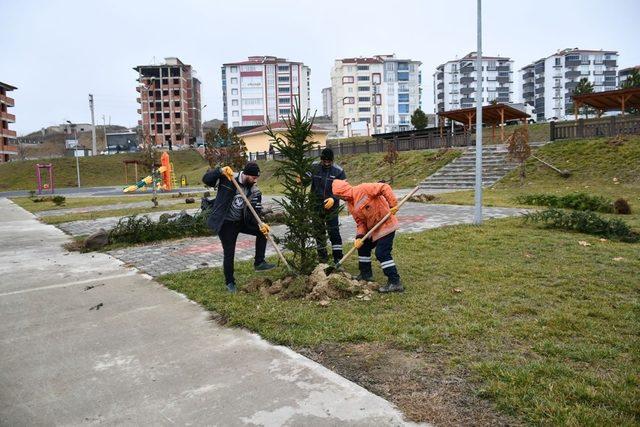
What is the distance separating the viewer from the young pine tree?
600cm

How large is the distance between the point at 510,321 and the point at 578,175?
18.9 m

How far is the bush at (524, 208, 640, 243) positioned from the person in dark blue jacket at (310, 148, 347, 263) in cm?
552

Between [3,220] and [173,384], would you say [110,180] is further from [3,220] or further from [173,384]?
[173,384]

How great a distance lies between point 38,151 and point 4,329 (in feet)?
347

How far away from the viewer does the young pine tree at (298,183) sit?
600cm

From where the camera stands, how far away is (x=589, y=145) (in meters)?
23.2

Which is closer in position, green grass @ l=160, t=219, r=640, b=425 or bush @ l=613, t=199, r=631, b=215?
green grass @ l=160, t=219, r=640, b=425

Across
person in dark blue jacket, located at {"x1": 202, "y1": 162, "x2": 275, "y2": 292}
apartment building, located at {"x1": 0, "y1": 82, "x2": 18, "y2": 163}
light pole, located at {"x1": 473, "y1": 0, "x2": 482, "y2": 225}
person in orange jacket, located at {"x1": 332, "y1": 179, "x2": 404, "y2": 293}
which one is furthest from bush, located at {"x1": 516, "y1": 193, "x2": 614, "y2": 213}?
apartment building, located at {"x1": 0, "y1": 82, "x2": 18, "y2": 163}

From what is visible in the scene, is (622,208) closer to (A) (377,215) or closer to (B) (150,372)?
(A) (377,215)

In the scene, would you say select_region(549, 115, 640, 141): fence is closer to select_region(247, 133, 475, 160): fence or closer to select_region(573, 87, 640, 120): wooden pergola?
select_region(573, 87, 640, 120): wooden pergola

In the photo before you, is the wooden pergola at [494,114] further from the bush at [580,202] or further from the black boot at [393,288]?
the black boot at [393,288]

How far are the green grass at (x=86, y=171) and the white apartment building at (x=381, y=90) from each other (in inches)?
1936

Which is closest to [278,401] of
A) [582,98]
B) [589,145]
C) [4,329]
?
[4,329]

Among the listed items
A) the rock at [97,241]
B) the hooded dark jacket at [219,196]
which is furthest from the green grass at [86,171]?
the hooded dark jacket at [219,196]
